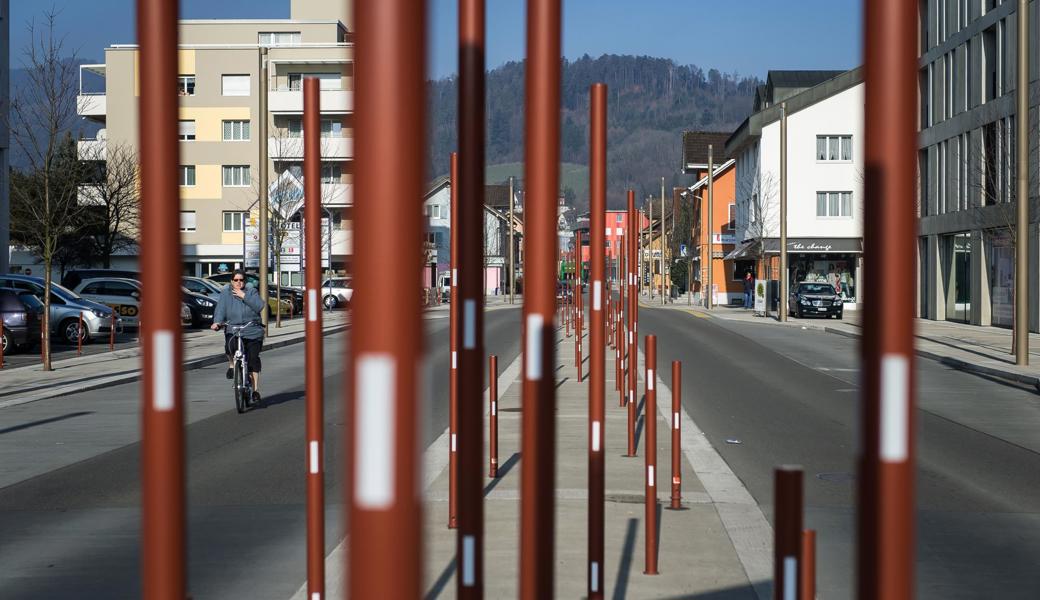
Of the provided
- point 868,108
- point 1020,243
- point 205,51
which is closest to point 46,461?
point 868,108

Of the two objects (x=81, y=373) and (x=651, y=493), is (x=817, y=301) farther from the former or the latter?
(x=651, y=493)

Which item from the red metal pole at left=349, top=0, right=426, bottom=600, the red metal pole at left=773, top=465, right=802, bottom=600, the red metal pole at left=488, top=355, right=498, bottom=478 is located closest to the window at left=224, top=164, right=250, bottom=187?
the red metal pole at left=488, top=355, right=498, bottom=478

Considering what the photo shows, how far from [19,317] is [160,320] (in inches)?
1070

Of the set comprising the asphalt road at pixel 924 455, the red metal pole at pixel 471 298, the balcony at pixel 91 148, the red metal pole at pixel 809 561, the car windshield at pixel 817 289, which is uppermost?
the balcony at pixel 91 148

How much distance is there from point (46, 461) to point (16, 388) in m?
8.14

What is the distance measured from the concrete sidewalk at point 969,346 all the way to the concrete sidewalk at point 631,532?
478cm

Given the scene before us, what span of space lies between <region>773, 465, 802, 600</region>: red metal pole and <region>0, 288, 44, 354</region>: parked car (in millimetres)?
26436

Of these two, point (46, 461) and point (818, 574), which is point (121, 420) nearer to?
point (46, 461)

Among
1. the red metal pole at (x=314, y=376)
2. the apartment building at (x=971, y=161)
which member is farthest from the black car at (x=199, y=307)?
the red metal pole at (x=314, y=376)

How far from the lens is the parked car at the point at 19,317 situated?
2672 centimetres

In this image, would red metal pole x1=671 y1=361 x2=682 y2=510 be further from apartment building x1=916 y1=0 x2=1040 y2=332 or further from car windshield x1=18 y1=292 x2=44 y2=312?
apartment building x1=916 y1=0 x2=1040 y2=332

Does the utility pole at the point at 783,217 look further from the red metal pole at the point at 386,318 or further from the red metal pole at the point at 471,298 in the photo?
the red metal pole at the point at 386,318

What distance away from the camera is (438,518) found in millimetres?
8016

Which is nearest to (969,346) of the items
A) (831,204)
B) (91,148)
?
(831,204)
